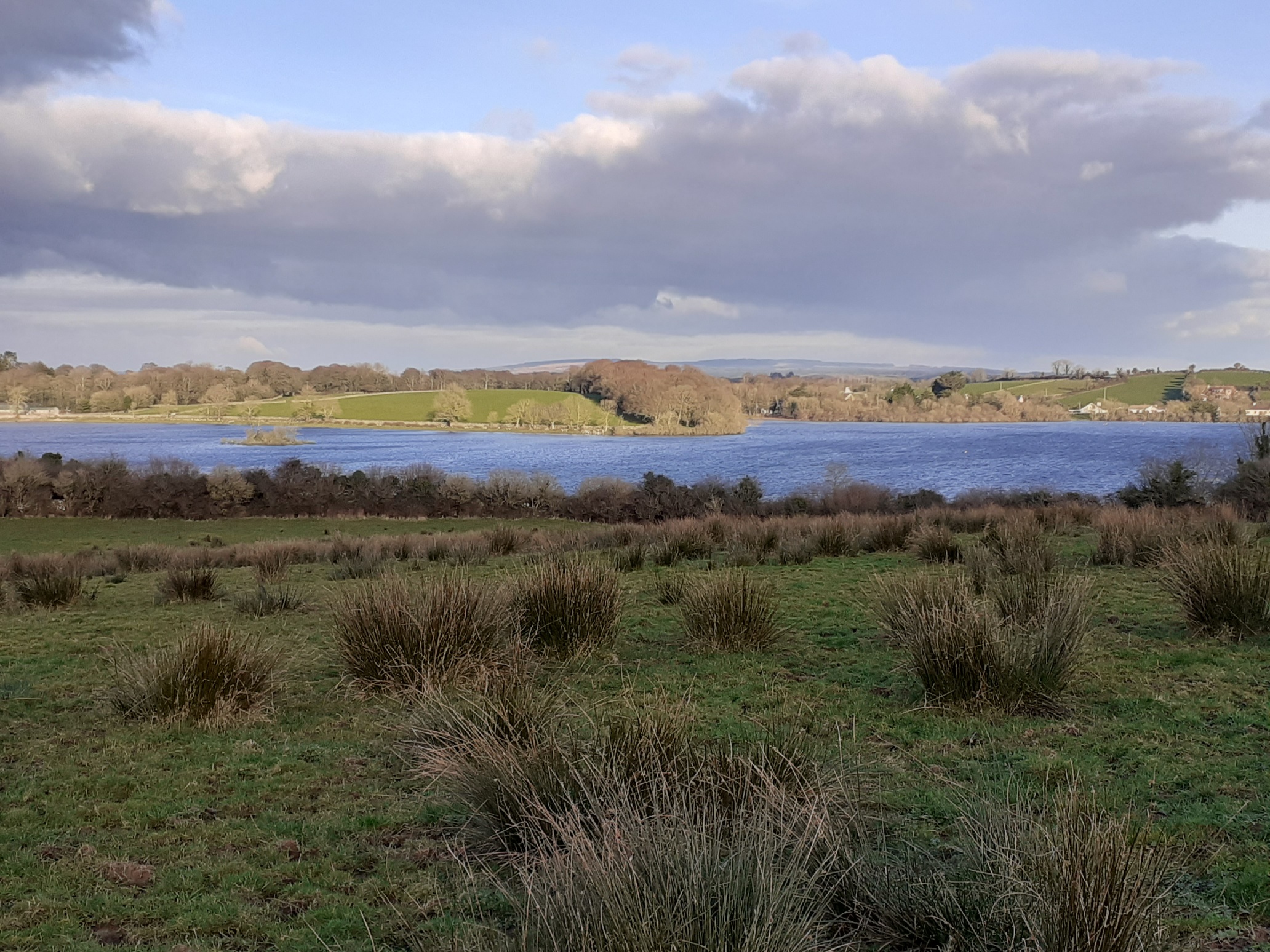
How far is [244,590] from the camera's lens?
14000 mm

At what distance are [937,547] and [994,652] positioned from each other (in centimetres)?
861

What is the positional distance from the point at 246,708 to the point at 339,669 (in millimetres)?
1427

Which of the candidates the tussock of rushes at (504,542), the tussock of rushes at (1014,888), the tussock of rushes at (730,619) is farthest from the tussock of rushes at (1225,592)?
the tussock of rushes at (504,542)

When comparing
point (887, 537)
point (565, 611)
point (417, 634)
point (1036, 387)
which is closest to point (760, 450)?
point (1036, 387)

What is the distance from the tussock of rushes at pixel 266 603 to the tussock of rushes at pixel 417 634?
474cm

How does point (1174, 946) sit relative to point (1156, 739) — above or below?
above

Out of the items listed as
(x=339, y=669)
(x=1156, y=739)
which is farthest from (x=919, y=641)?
(x=339, y=669)

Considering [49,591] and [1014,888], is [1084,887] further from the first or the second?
[49,591]

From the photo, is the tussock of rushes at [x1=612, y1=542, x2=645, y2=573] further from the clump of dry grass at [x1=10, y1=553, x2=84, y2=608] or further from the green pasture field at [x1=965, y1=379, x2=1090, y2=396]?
the green pasture field at [x1=965, y1=379, x2=1090, y2=396]

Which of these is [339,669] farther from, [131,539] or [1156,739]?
[131,539]

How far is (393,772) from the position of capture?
5.33 metres

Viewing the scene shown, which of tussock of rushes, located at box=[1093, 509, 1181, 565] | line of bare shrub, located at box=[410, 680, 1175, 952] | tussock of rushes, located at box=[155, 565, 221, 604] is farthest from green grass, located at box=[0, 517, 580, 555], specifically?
line of bare shrub, located at box=[410, 680, 1175, 952]

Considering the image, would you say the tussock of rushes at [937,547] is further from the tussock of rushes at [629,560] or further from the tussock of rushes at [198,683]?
the tussock of rushes at [198,683]

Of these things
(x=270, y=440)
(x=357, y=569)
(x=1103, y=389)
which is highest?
(x=1103, y=389)
